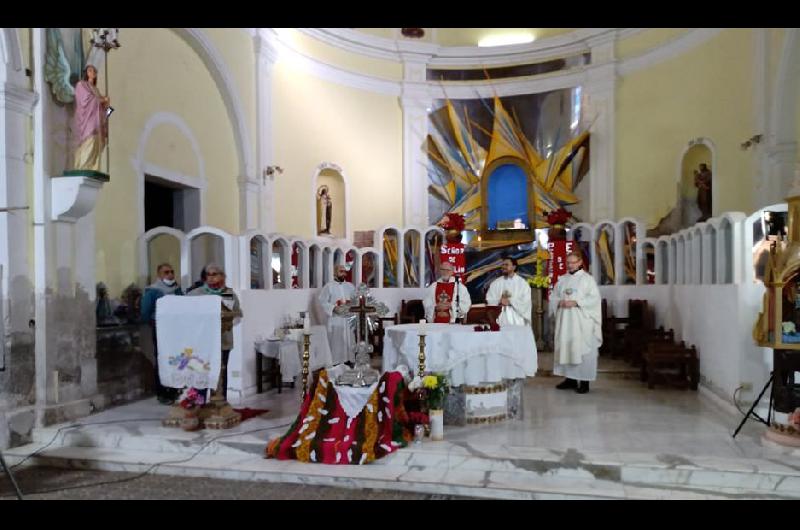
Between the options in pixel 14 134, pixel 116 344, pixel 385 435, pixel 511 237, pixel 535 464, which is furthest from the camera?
pixel 511 237

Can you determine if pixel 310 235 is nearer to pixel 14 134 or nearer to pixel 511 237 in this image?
pixel 511 237

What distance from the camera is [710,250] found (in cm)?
793

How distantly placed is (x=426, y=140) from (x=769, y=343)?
10396mm

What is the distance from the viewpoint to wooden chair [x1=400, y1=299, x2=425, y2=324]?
492 inches

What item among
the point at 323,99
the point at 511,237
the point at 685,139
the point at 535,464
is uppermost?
the point at 323,99

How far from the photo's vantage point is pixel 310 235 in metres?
13.2

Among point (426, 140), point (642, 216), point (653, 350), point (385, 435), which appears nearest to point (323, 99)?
point (426, 140)

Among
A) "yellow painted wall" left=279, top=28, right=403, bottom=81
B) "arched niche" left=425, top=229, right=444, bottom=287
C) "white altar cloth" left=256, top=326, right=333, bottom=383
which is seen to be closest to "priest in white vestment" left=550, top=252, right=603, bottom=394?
"white altar cloth" left=256, top=326, right=333, bottom=383

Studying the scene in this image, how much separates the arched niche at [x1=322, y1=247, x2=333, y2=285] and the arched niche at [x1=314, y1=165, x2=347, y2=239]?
2917 millimetres

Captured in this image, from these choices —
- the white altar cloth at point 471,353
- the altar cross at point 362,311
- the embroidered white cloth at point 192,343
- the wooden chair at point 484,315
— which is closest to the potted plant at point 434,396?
the white altar cloth at point 471,353

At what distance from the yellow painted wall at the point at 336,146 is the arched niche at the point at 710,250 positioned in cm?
733

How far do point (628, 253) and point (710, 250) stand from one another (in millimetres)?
4428

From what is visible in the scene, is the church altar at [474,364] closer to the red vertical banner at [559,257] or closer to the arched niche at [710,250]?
the arched niche at [710,250]

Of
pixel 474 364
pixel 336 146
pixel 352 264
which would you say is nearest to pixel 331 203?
pixel 336 146
